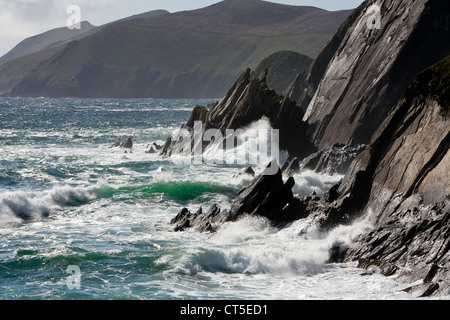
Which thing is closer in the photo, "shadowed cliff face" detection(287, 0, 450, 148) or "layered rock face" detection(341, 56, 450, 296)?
"layered rock face" detection(341, 56, 450, 296)

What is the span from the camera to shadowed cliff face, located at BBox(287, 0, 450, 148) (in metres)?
44.7

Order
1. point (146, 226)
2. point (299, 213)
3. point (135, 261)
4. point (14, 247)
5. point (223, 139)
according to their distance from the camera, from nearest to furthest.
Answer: point (135, 261)
point (14, 247)
point (299, 213)
point (146, 226)
point (223, 139)

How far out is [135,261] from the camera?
74.2 ft

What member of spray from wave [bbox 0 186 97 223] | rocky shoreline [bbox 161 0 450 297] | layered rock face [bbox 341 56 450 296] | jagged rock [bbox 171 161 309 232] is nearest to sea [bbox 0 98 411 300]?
spray from wave [bbox 0 186 97 223]

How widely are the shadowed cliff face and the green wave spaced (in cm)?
1270

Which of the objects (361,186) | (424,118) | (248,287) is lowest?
(248,287)

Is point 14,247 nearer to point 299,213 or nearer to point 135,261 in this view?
point 135,261

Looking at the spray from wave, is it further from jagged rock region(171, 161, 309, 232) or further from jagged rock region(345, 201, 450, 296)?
jagged rock region(345, 201, 450, 296)

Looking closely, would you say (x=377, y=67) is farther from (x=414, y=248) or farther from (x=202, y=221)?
(x=414, y=248)

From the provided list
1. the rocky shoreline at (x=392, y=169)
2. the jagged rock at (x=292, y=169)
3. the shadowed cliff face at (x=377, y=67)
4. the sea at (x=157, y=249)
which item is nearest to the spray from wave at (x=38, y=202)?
the sea at (x=157, y=249)

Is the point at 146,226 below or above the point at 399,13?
below

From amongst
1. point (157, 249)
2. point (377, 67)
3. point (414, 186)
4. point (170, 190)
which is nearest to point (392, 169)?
point (414, 186)

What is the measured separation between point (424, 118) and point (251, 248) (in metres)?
8.16
